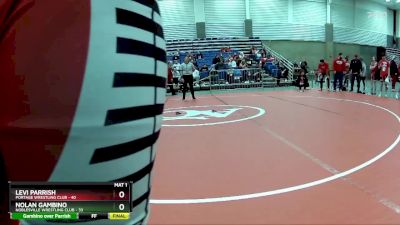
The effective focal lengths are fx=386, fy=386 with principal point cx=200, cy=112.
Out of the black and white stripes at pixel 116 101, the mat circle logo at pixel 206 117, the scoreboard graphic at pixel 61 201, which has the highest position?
the black and white stripes at pixel 116 101

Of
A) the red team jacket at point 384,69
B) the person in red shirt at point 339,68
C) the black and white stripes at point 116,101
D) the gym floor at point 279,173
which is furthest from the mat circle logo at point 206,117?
the person in red shirt at point 339,68

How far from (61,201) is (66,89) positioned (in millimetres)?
241

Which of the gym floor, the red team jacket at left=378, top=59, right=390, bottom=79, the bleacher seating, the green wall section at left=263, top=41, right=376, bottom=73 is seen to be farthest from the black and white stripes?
the green wall section at left=263, top=41, right=376, bottom=73

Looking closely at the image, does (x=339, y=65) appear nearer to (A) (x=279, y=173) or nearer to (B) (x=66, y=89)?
(A) (x=279, y=173)

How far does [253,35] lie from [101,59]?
1151 inches

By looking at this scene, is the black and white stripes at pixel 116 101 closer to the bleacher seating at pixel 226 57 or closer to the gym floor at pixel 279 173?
the gym floor at pixel 279 173

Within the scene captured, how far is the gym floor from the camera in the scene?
3039mm

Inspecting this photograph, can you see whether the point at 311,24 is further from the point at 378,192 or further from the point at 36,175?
the point at 36,175

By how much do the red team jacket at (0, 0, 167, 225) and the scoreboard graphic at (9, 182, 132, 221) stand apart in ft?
0.06

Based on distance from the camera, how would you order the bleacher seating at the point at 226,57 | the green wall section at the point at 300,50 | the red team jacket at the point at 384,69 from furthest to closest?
the green wall section at the point at 300,50 → the bleacher seating at the point at 226,57 → the red team jacket at the point at 384,69

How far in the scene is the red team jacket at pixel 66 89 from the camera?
79 centimetres

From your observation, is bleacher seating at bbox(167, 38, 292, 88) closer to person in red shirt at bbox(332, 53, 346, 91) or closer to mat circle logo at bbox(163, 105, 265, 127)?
person in red shirt at bbox(332, 53, 346, 91)

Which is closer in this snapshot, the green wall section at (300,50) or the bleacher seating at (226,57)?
the bleacher seating at (226,57)

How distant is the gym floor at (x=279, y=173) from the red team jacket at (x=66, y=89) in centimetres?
188
